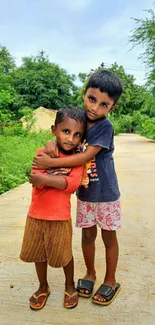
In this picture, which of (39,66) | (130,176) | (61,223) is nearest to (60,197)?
(61,223)

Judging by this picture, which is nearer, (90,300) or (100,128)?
(100,128)

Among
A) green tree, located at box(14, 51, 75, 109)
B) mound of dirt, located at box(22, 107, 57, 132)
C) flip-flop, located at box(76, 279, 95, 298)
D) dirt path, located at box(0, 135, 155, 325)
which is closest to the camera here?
dirt path, located at box(0, 135, 155, 325)

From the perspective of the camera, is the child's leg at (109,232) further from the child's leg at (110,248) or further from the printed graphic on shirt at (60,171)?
the printed graphic on shirt at (60,171)

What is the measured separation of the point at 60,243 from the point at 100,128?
2.23ft

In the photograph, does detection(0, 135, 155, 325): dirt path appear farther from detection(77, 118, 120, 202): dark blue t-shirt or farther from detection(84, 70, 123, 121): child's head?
detection(84, 70, 123, 121): child's head

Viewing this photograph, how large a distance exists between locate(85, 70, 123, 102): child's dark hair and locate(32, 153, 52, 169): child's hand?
479mm

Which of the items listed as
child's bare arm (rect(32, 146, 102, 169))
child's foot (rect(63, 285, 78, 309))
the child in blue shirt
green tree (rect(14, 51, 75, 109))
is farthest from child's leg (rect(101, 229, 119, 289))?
green tree (rect(14, 51, 75, 109))

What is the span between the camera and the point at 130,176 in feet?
22.4

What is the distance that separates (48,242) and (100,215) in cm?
38

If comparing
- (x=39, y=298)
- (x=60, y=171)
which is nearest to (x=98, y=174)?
(x=60, y=171)

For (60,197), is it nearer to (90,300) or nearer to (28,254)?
(28,254)

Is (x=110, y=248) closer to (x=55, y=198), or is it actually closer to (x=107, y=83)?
(x=55, y=198)

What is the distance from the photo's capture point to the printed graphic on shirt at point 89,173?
1971 mm

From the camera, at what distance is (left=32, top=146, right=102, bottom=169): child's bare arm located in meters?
1.83
